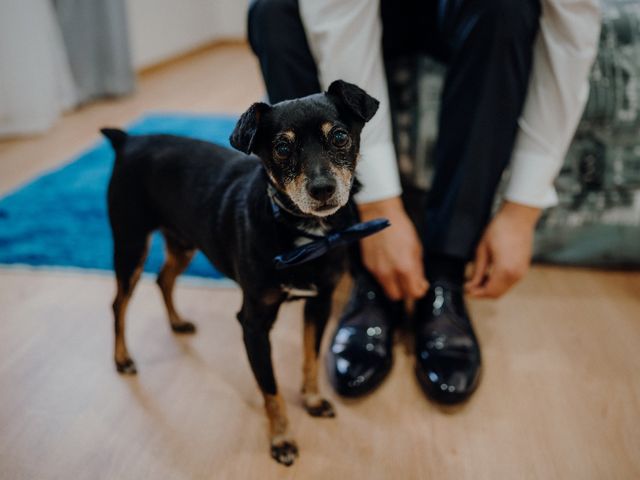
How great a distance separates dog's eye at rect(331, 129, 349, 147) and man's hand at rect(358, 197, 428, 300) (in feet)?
1.04

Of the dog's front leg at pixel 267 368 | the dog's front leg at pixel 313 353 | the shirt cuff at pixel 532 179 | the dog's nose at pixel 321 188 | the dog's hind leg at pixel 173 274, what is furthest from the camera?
the dog's hind leg at pixel 173 274

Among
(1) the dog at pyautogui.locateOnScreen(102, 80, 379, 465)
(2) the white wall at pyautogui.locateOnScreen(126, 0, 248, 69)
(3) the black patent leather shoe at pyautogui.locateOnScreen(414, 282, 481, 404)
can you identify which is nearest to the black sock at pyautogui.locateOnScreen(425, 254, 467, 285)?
(3) the black patent leather shoe at pyautogui.locateOnScreen(414, 282, 481, 404)

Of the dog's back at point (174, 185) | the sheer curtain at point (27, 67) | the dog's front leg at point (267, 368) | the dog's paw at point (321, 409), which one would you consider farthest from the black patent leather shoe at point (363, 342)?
the sheer curtain at point (27, 67)

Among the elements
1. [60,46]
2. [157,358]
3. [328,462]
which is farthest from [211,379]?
[60,46]

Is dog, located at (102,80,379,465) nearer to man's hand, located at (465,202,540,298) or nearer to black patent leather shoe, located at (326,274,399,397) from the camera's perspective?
black patent leather shoe, located at (326,274,399,397)

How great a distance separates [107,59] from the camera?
3354 millimetres

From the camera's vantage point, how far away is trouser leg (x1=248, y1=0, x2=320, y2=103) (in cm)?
108

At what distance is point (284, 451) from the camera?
3.26ft

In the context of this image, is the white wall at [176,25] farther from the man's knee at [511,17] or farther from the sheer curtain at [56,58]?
the man's knee at [511,17]

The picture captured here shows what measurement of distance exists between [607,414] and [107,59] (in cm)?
329

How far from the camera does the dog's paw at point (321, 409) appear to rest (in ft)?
3.60

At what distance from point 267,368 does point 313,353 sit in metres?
0.15

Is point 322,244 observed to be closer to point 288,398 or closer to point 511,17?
point 288,398

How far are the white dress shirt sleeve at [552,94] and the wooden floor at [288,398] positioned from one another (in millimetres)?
376
